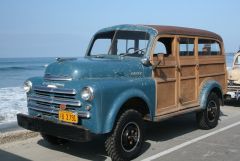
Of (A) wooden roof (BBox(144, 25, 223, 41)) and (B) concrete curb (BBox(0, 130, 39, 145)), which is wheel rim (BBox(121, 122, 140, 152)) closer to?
(A) wooden roof (BBox(144, 25, 223, 41))

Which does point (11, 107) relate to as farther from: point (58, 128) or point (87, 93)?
point (87, 93)

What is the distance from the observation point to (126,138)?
6207mm

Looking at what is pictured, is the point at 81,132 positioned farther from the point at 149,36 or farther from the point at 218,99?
the point at 218,99

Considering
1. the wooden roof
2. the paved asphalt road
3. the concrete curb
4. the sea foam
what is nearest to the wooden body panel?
the wooden roof

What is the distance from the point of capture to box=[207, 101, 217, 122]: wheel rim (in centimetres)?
879

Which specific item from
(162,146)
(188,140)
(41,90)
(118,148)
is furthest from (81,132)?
(188,140)

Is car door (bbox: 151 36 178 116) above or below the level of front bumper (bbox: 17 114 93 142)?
above

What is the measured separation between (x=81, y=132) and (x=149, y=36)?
2511 mm

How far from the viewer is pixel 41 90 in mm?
6305

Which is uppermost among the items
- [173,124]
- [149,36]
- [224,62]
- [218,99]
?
[149,36]

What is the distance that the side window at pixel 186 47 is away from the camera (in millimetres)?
7898

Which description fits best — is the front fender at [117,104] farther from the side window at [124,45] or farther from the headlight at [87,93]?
the side window at [124,45]

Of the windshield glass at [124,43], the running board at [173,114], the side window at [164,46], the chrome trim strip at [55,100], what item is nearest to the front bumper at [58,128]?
the chrome trim strip at [55,100]

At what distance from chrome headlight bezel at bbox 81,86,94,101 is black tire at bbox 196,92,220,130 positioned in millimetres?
3748
